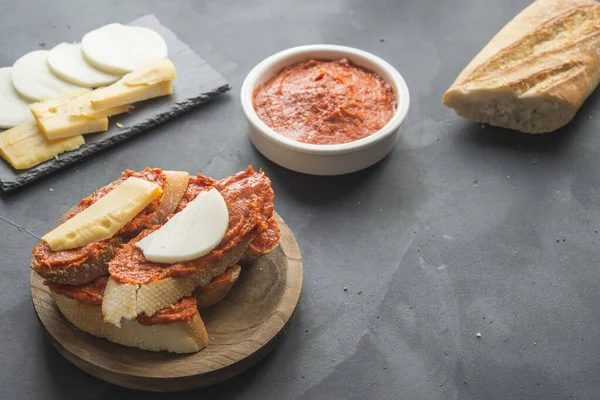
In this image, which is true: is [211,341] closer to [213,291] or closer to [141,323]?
[213,291]

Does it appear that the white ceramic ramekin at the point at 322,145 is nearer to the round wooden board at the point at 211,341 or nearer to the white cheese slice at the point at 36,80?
the round wooden board at the point at 211,341

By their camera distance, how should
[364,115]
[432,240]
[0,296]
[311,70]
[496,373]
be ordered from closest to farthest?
[496,373]
[0,296]
[432,240]
[364,115]
[311,70]

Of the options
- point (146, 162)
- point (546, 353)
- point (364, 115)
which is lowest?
point (546, 353)

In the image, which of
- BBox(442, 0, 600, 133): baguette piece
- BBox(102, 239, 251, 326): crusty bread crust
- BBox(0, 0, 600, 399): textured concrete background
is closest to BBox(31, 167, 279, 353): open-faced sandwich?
BBox(102, 239, 251, 326): crusty bread crust

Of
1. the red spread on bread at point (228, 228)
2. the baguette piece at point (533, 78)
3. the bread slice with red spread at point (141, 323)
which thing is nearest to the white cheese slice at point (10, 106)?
the red spread on bread at point (228, 228)

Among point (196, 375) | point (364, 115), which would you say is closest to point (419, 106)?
point (364, 115)

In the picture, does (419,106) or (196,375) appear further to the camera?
(419,106)

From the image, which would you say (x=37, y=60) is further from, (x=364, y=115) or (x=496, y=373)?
(x=496, y=373)
